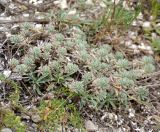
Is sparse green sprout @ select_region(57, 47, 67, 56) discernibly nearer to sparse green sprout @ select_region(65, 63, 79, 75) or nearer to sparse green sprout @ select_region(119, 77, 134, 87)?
sparse green sprout @ select_region(65, 63, 79, 75)

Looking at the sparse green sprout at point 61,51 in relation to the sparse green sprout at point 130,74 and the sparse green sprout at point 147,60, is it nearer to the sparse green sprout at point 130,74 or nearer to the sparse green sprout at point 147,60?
the sparse green sprout at point 130,74

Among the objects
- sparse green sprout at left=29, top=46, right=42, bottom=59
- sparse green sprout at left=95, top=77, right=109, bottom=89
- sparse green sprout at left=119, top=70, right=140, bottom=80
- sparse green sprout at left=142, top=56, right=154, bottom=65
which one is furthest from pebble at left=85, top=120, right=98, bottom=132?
sparse green sprout at left=142, top=56, right=154, bottom=65

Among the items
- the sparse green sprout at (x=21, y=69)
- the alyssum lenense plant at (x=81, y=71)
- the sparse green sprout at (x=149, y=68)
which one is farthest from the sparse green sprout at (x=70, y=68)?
the sparse green sprout at (x=149, y=68)

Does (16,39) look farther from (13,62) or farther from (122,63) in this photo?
(122,63)

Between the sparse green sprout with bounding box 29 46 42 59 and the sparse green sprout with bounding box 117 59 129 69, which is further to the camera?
the sparse green sprout with bounding box 117 59 129 69

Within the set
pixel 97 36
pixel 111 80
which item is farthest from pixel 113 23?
pixel 111 80

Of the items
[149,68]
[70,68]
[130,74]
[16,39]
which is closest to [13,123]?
[70,68]
